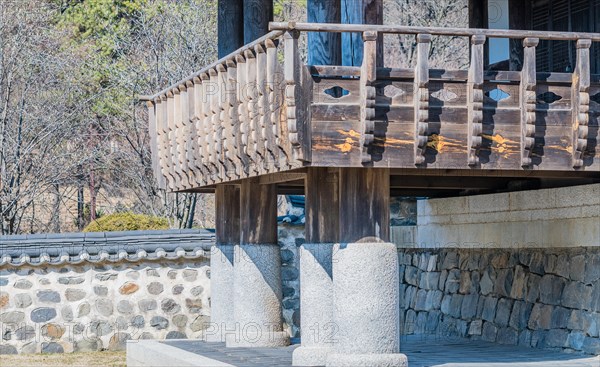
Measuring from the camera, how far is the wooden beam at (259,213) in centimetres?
1398

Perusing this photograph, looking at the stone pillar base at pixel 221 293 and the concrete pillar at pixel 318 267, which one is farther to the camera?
the stone pillar base at pixel 221 293

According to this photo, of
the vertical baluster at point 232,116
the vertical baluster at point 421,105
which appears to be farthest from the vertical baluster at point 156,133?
the vertical baluster at point 421,105

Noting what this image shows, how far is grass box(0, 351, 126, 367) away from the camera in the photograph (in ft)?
53.4

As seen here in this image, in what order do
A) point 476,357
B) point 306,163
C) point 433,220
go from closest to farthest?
point 306,163 < point 476,357 < point 433,220

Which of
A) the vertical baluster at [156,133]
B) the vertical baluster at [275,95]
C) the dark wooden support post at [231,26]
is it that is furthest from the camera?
the vertical baluster at [156,133]

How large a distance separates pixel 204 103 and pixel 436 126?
12.0ft

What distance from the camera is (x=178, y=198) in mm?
23672

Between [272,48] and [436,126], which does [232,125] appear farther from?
[436,126]

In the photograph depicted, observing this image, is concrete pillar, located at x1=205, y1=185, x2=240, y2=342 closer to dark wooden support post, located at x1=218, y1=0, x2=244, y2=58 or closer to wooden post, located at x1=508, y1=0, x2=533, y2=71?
dark wooden support post, located at x1=218, y1=0, x2=244, y2=58

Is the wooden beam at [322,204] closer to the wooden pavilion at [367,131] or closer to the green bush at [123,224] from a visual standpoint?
the wooden pavilion at [367,131]

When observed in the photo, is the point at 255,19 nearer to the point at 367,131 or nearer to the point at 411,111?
the point at 411,111

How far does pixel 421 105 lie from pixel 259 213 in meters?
4.27

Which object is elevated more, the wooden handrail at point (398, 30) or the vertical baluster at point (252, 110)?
the wooden handrail at point (398, 30)

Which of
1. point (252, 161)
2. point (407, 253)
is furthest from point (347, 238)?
point (407, 253)
